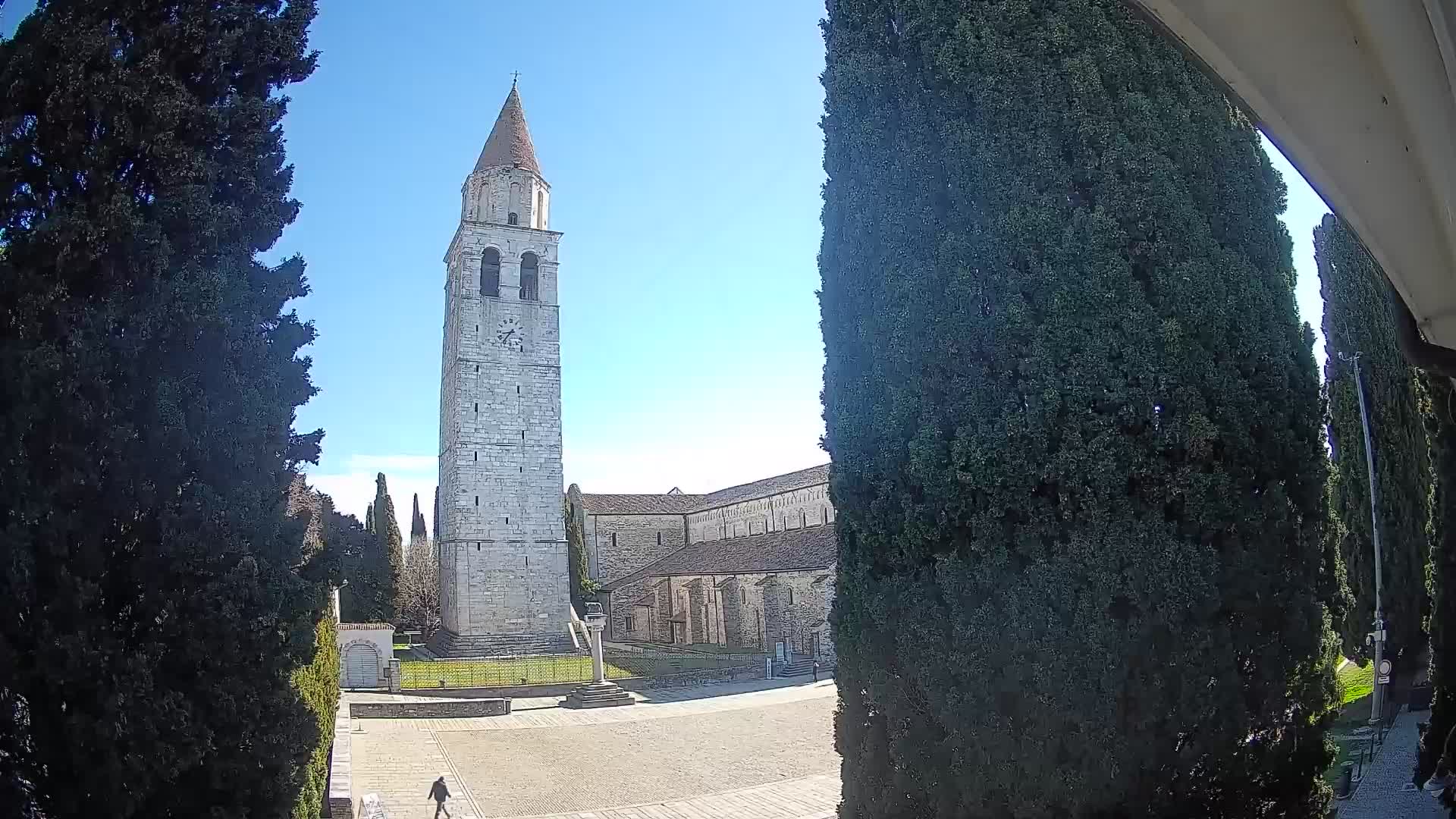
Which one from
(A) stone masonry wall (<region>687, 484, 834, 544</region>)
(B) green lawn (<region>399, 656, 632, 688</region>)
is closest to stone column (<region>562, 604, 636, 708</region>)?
(B) green lawn (<region>399, 656, 632, 688</region>)

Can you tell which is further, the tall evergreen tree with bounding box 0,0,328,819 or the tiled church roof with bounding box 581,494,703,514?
the tiled church roof with bounding box 581,494,703,514

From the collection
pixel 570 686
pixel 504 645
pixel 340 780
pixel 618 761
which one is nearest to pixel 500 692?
pixel 570 686

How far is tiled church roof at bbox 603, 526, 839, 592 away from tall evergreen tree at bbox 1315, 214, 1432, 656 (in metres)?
13.0

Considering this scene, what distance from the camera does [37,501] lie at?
433cm

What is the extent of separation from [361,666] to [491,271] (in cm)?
1694

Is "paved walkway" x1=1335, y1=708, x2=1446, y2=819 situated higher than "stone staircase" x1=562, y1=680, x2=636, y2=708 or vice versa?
"paved walkway" x1=1335, y1=708, x2=1446, y2=819

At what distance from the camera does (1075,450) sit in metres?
5.14

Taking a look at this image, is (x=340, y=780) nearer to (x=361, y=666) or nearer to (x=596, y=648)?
(x=596, y=648)

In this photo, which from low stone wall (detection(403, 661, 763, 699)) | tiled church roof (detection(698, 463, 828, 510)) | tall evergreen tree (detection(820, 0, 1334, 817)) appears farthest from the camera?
tiled church roof (detection(698, 463, 828, 510))

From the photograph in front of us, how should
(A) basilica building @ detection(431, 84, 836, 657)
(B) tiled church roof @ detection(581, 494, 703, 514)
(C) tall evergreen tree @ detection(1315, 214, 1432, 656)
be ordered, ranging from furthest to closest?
1. (B) tiled church roof @ detection(581, 494, 703, 514)
2. (A) basilica building @ detection(431, 84, 836, 657)
3. (C) tall evergreen tree @ detection(1315, 214, 1432, 656)

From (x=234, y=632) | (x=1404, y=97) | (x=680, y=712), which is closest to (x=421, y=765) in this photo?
(x=680, y=712)

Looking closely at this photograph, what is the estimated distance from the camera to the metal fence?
2673 centimetres

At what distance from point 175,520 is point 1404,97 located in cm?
523

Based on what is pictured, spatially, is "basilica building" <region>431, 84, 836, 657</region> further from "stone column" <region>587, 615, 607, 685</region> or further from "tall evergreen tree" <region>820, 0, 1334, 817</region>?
"tall evergreen tree" <region>820, 0, 1334, 817</region>
